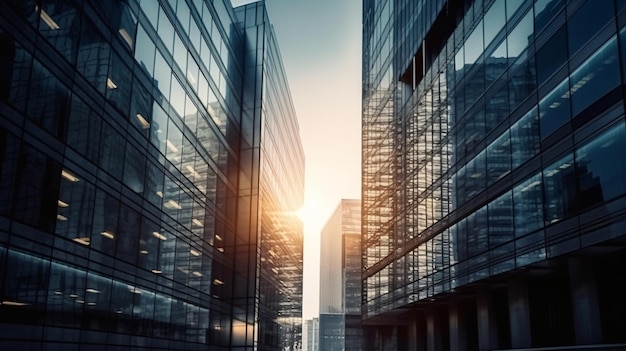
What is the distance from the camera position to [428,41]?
4550 cm

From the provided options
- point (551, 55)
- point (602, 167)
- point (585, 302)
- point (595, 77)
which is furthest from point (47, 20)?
point (585, 302)

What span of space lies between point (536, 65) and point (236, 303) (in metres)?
28.2

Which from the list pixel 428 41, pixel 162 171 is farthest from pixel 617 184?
pixel 428 41

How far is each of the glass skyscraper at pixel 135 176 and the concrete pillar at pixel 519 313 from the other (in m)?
18.1

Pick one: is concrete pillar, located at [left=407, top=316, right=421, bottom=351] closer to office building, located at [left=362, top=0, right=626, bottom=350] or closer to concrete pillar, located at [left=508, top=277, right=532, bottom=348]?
office building, located at [left=362, top=0, right=626, bottom=350]

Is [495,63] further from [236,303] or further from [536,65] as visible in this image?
[236,303]

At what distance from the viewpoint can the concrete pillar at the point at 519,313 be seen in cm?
2980

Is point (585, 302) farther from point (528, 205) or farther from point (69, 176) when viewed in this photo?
point (69, 176)

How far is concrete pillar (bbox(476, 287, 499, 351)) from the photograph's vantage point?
34.8m

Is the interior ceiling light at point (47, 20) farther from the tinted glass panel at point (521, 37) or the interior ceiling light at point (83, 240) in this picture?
the tinted glass panel at point (521, 37)

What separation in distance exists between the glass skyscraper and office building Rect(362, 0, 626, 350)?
1224 cm

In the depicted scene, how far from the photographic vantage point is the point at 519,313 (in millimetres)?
30594

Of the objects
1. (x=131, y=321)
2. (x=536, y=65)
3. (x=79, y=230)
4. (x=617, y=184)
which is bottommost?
(x=131, y=321)

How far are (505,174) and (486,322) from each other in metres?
9.83
